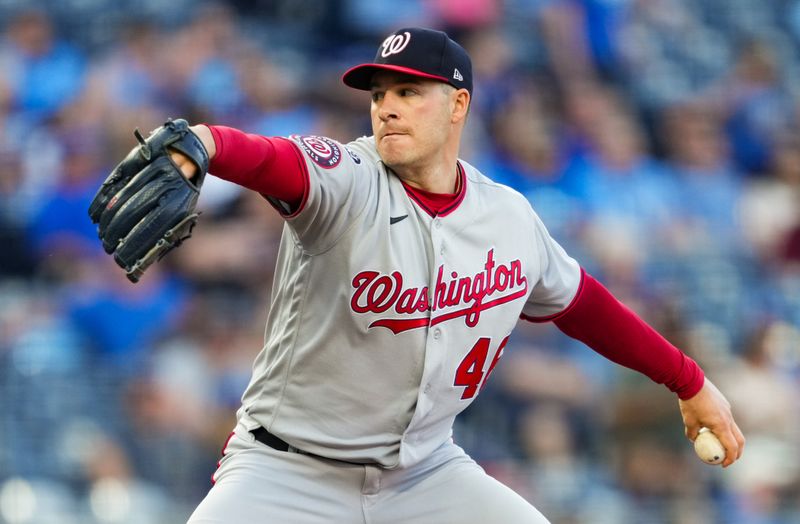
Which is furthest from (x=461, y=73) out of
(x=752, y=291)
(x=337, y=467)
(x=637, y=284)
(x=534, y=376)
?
(x=752, y=291)

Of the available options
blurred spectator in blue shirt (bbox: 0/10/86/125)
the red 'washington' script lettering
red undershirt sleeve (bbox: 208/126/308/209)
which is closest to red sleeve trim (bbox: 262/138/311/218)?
red undershirt sleeve (bbox: 208/126/308/209)

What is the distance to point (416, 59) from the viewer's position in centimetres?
330

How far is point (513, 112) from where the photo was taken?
6984 millimetres

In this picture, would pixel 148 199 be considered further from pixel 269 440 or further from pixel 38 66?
pixel 38 66

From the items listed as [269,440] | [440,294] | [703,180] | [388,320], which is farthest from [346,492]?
[703,180]

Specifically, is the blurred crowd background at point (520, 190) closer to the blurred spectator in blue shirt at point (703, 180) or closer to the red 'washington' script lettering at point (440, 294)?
the blurred spectator in blue shirt at point (703, 180)

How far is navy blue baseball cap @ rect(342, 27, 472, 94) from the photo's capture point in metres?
3.28

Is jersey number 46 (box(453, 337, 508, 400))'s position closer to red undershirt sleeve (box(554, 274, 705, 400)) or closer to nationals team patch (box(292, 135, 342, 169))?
red undershirt sleeve (box(554, 274, 705, 400))

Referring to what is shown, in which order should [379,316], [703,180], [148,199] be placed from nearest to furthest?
[148,199] < [379,316] < [703,180]

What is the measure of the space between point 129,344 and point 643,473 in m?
2.53

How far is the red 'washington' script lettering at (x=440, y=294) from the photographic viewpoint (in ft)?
10.4

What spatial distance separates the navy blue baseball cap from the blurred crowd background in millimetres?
2690

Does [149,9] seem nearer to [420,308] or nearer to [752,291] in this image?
[752,291]

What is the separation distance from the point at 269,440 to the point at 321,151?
0.82 meters
